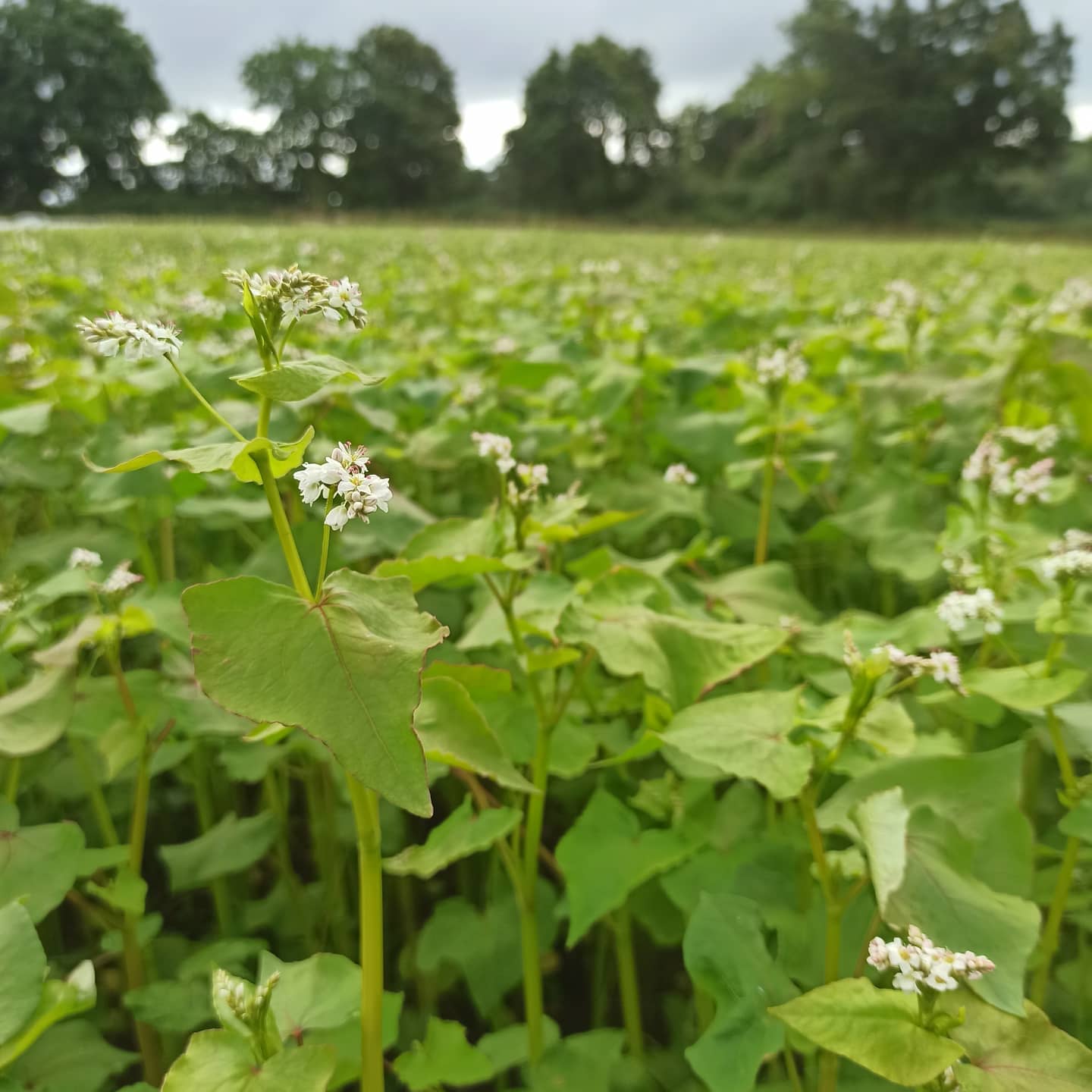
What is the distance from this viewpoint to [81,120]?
5212cm

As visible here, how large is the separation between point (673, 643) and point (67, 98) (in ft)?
209

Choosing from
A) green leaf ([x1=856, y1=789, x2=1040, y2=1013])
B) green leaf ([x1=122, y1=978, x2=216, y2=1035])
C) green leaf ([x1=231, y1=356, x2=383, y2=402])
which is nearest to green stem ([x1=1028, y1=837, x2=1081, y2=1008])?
green leaf ([x1=856, y1=789, x2=1040, y2=1013])

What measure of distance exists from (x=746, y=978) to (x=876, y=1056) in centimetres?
20

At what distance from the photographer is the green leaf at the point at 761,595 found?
Answer: 1721mm

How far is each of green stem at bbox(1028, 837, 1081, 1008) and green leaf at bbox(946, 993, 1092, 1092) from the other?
0.36m

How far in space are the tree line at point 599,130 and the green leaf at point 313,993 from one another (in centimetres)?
4321

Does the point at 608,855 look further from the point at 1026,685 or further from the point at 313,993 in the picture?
the point at 1026,685

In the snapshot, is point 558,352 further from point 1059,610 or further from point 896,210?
point 896,210

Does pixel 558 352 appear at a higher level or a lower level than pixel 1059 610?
higher

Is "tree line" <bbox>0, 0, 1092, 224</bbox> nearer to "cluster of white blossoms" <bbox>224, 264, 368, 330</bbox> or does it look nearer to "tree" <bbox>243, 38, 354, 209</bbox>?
"tree" <bbox>243, 38, 354, 209</bbox>

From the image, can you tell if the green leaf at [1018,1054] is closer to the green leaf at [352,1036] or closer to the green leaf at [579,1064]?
the green leaf at [579,1064]

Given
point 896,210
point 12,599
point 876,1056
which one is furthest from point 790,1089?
point 896,210

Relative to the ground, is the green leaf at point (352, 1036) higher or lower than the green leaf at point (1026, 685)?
lower

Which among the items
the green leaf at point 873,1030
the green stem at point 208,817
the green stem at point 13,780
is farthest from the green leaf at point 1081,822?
the green stem at point 13,780
